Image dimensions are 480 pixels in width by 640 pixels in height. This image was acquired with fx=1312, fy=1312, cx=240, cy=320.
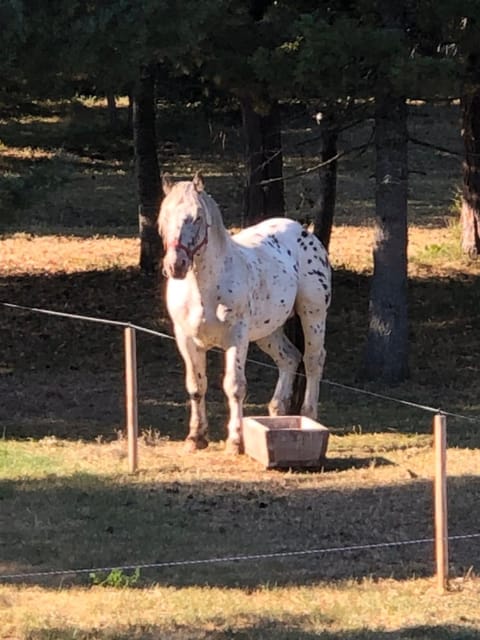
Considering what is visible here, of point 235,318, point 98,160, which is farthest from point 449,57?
point 98,160

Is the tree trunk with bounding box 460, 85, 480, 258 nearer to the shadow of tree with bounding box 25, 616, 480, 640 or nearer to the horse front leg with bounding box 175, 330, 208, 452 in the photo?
the horse front leg with bounding box 175, 330, 208, 452

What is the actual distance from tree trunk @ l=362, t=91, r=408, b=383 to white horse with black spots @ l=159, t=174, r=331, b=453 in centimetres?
277

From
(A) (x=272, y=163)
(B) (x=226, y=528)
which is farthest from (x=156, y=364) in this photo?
(B) (x=226, y=528)

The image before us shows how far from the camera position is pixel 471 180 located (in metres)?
21.3

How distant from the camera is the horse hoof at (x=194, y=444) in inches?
423

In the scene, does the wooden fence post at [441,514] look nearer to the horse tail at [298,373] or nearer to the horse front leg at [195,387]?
the horse front leg at [195,387]

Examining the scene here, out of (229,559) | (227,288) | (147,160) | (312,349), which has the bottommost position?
(229,559)

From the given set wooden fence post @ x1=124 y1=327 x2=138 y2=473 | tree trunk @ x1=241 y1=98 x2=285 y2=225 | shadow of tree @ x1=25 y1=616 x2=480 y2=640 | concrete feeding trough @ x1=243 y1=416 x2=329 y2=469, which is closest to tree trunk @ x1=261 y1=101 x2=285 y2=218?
tree trunk @ x1=241 y1=98 x2=285 y2=225

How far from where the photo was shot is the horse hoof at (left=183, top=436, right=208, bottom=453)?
10.7 metres

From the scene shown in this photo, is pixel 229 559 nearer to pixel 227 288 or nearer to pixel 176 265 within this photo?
pixel 176 265

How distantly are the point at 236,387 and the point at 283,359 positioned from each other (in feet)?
4.77

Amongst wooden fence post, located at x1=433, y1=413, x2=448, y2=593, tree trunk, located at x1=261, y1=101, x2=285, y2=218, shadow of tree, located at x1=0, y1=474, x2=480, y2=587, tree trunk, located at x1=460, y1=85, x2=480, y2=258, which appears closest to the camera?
wooden fence post, located at x1=433, y1=413, x2=448, y2=593

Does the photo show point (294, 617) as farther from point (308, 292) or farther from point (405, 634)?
point (308, 292)

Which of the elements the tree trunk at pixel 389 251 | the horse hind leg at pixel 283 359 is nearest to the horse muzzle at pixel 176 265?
the horse hind leg at pixel 283 359
